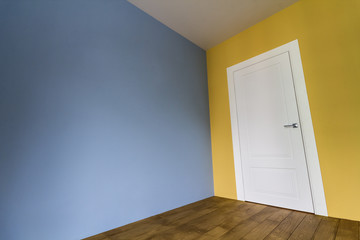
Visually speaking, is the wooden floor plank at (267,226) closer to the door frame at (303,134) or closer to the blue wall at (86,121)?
the door frame at (303,134)

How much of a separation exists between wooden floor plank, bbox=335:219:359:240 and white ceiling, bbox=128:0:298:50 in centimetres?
264

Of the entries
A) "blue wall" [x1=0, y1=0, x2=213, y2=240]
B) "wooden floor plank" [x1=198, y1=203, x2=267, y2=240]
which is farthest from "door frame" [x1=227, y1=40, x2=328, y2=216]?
"blue wall" [x1=0, y1=0, x2=213, y2=240]

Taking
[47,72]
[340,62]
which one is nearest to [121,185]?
[47,72]

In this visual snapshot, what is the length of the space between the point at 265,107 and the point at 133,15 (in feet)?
7.24

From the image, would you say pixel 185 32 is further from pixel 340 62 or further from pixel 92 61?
pixel 340 62

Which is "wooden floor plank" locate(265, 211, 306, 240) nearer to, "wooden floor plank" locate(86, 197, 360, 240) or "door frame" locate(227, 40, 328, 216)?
"wooden floor plank" locate(86, 197, 360, 240)

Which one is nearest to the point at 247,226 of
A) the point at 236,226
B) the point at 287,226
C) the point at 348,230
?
the point at 236,226

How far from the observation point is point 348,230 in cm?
150

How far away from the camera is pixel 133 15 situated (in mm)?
2238

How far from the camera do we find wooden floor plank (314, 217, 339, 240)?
1.42m

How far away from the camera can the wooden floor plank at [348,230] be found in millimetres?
1389

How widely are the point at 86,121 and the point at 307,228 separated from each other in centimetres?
233

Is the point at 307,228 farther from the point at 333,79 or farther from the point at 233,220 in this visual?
the point at 333,79

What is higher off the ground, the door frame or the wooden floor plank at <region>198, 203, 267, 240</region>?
the door frame
